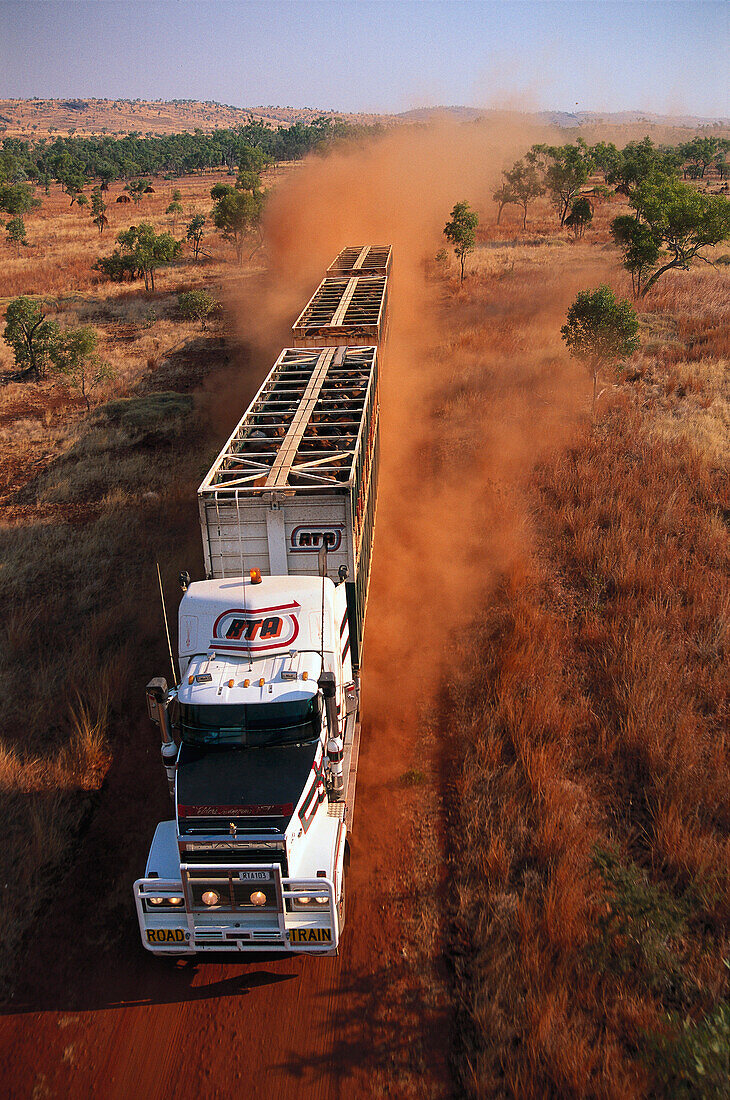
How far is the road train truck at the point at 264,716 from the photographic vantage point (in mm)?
6297

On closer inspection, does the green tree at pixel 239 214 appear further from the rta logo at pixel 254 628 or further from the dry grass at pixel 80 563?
the rta logo at pixel 254 628

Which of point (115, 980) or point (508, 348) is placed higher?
point (508, 348)

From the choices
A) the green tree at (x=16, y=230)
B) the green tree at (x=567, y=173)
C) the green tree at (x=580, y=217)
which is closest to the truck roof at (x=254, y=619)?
the green tree at (x=580, y=217)

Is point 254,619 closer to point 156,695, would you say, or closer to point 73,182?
point 156,695

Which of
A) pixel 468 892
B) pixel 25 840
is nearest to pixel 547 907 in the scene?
pixel 468 892

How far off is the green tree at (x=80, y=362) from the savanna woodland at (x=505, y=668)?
13 centimetres

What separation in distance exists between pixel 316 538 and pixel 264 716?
8.61 feet

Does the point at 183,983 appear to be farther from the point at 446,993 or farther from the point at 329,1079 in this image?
the point at 446,993

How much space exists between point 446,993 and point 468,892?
1.06 metres

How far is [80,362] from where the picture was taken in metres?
22.2

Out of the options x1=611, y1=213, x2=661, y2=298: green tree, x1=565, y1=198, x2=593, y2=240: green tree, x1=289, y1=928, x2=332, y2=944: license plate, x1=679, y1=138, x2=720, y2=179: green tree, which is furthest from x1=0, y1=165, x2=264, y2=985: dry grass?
x1=679, y1=138, x2=720, y2=179: green tree

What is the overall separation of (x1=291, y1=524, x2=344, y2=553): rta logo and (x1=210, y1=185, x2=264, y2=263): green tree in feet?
122

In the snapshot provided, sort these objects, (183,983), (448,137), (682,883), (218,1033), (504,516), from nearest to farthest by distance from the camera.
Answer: (218,1033) < (183,983) < (682,883) < (504,516) < (448,137)

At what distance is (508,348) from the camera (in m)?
23.4
